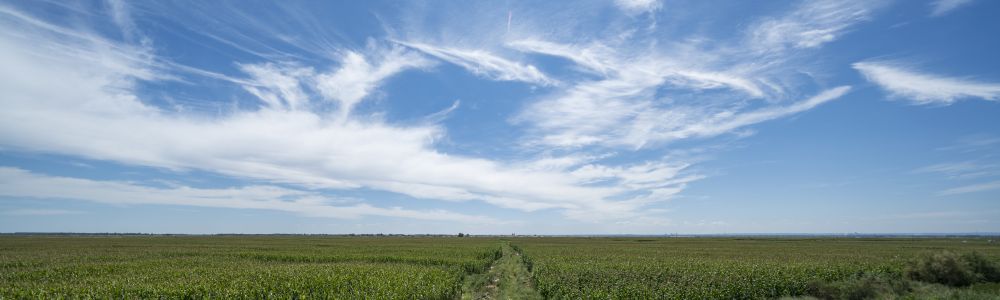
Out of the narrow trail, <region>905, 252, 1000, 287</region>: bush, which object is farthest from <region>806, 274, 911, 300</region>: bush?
the narrow trail

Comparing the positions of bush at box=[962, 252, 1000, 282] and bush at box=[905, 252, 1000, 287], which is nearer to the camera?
bush at box=[905, 252, 1000, 287]

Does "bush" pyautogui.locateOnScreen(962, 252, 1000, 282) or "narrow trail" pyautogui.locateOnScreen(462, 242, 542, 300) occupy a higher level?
"bush" pyautogui.locateOnScreen(962, 252, 1000, 282)

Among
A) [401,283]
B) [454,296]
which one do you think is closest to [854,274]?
[454,296]

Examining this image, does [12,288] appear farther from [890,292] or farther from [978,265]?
[978,265]

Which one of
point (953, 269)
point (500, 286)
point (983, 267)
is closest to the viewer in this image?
point (500, 286)

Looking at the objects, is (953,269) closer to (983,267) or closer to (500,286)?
(983,267)

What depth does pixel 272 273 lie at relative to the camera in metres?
26.5

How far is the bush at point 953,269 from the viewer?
1097 inches

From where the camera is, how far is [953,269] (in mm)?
27844

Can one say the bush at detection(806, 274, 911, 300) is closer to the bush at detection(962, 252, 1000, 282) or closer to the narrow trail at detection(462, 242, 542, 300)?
the bush at detection(962, 252, 1000, 282)

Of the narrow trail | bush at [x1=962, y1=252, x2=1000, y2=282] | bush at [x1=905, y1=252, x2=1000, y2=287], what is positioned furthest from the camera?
bush at [x1=962, y1=252, x2=1000, y2=282]

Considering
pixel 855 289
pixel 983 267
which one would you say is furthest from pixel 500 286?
pixel 983 267

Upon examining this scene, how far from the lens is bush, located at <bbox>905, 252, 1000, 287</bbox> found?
91.4 feet

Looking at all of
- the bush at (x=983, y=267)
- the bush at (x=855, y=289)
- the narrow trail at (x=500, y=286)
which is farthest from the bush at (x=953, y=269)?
the narrow trail at (x=500, y=286)
